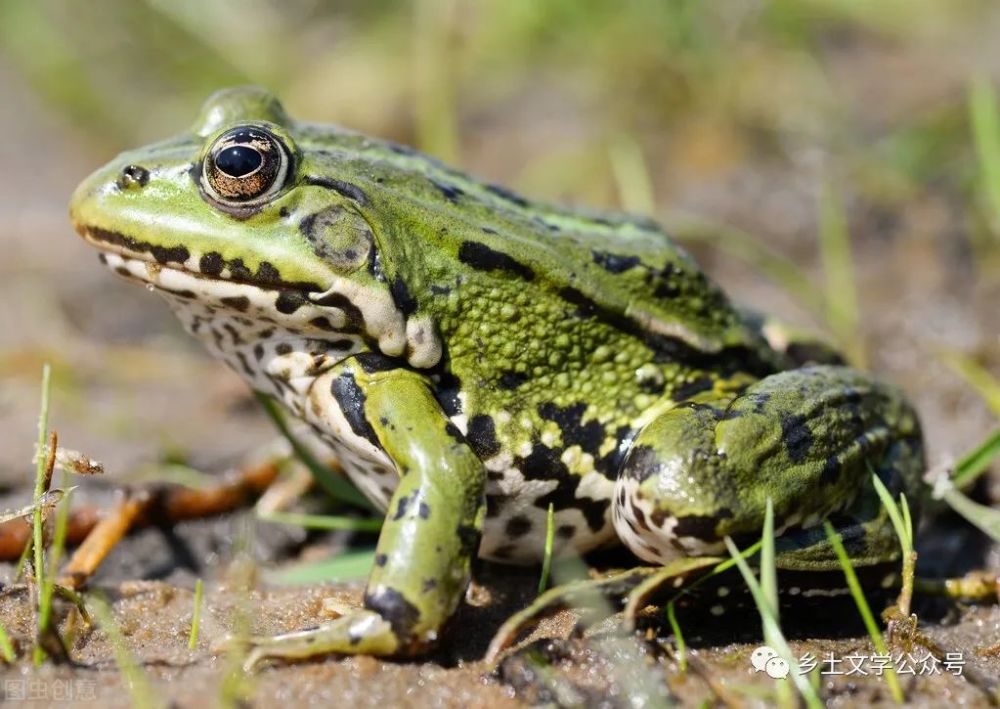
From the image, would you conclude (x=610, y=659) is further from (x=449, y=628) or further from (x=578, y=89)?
(x=578, y=89)

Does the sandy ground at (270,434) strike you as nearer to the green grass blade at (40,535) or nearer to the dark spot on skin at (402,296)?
the green grass blade at (40,535)

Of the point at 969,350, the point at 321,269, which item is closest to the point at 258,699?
the point at 321,269

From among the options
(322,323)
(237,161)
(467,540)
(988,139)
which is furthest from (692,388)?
(988,139)

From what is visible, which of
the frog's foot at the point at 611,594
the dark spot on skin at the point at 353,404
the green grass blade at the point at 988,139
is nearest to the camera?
the frog's foot at the point at 611,594

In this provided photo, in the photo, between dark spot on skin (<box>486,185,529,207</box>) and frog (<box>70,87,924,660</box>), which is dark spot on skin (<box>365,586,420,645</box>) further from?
dark spot on skin (<box>486,185,529,207</box>)

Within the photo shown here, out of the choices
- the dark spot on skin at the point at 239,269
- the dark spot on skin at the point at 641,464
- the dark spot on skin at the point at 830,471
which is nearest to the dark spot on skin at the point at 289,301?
the dark spot on skin at the point at 239,269

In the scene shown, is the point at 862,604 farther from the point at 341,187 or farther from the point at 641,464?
the point at 341,187
